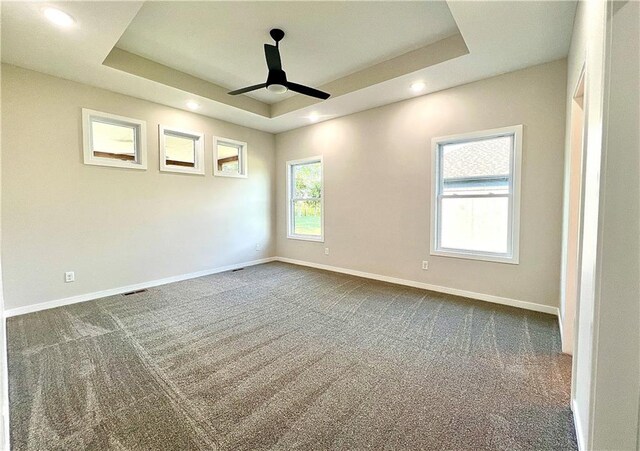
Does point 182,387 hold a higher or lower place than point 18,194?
lower

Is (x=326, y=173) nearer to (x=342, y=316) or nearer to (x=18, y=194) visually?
(x=342, y=316)

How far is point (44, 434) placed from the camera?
1508mm

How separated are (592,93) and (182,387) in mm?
3091

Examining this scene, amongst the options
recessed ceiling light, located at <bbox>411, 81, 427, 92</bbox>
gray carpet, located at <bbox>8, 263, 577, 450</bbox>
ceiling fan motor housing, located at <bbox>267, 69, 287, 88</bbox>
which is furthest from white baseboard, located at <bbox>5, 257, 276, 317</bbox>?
recessed ceiling light, located at <bbox>411, 81, 427, 92</bbox>

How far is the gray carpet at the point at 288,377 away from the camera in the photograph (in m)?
1.51

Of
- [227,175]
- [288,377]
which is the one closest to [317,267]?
[227,175]

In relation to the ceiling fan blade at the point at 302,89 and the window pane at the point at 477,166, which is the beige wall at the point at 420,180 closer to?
the window pane at the point at 477,166

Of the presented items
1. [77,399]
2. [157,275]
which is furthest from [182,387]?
[157,275]

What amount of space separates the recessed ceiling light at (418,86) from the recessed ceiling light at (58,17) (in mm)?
3705

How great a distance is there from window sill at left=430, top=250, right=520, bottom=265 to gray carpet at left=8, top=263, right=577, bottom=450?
599 mm

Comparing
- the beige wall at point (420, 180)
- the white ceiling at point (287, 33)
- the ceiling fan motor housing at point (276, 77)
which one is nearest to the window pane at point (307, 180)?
the beige wall at point (420, 180)

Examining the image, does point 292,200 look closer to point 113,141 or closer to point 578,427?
point 113,141

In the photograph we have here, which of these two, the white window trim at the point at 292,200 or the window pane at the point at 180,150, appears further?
the white window trim at the point at 292,200

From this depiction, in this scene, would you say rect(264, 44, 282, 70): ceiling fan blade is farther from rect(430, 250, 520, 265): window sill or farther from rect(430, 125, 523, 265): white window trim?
rect(430, 250, 520, 265): window sill
